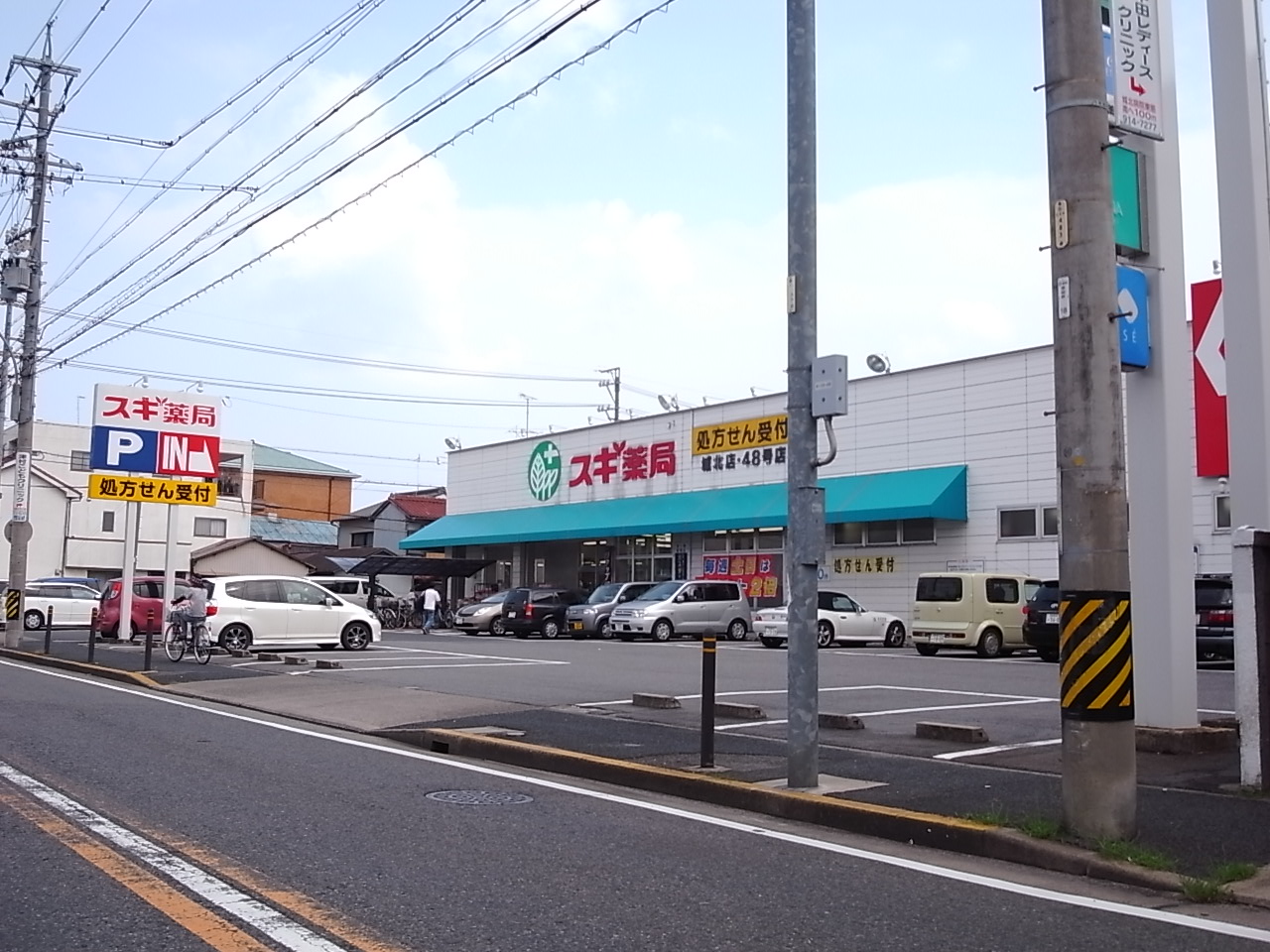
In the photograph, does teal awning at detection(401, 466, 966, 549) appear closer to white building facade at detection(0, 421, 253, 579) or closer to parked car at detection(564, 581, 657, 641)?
parked car at detection(564, 581, 657, 641)

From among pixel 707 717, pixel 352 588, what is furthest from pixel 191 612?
pixel 352 588

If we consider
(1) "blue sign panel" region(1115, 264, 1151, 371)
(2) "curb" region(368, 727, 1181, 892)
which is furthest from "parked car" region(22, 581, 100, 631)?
(1) "blue sign panel" region(1115, 264, 1151, 371)

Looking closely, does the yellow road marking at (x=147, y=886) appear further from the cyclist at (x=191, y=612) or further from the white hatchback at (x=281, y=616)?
the white hatchback at (x=281, y=616)

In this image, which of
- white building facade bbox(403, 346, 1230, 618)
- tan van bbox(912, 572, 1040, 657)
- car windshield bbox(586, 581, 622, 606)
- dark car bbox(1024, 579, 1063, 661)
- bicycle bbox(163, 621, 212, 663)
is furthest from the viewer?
car windshield bbox(586, 581, 622, 606)

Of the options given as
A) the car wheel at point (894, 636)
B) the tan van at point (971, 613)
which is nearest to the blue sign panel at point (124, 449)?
the tan van at point (971, 613)

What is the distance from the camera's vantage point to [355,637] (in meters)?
26.8

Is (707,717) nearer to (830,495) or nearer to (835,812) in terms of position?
(835,812)

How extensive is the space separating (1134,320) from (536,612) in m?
26.6

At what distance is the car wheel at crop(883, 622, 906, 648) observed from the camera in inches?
1234

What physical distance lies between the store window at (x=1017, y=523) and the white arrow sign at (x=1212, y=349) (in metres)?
18.3

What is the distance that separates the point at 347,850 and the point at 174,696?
10.7 metres

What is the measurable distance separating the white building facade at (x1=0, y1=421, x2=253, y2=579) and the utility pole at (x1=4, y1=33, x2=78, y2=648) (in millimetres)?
24299

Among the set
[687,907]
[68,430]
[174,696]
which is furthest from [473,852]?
[68,430]

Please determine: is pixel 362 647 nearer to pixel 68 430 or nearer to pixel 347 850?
pixel 347 850
